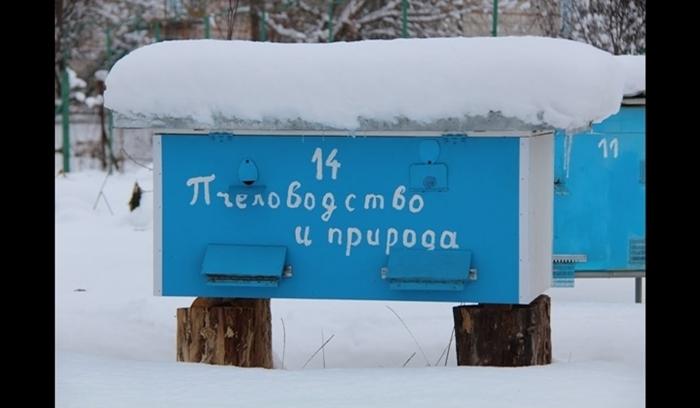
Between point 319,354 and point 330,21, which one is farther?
point 330,21

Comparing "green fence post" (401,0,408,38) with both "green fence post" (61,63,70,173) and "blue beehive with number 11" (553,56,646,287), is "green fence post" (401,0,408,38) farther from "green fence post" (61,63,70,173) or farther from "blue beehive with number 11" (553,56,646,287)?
"blue beehive with number 11" (553,56,646,287)

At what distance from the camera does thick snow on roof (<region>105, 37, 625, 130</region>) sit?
15.5 ft

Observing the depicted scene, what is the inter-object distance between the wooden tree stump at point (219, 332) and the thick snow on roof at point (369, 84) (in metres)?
0.79

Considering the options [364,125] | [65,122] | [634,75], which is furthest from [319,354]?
[65,122]

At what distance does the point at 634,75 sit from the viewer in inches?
274

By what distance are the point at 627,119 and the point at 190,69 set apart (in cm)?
291

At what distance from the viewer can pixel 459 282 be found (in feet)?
15.8

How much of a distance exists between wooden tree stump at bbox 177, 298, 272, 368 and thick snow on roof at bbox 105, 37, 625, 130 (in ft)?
2.60

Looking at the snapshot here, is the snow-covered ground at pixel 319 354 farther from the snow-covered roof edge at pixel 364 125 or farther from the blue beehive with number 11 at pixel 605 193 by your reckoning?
the snow-covered roof edge at pixel 364 125

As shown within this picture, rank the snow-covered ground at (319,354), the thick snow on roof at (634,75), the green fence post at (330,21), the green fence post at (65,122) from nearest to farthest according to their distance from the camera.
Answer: the snow-covered ground at (319,354), the thick snow on roof at (634,75), the green fence post at (65,122), the green fence post at (330,21)

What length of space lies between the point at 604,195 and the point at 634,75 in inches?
26.4

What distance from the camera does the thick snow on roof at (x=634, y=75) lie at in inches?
271

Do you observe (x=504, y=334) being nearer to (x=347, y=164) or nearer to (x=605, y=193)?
(x=347, y=164)

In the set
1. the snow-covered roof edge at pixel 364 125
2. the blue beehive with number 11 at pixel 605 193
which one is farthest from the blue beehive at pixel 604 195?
the snow-covered roof edge at pixel 364 125
